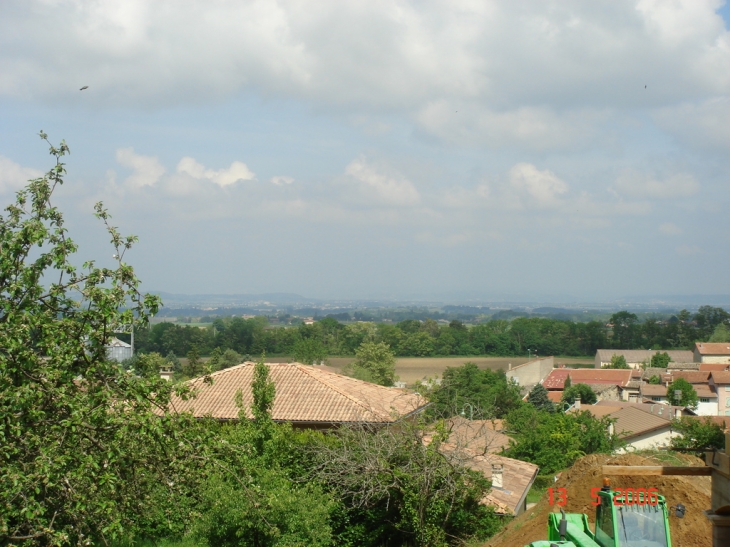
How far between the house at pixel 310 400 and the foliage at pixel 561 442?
45.2ft

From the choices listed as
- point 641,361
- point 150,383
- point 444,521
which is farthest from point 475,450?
point 641,361

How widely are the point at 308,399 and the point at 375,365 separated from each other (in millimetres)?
43989

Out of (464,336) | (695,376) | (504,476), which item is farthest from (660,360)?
(504,476)

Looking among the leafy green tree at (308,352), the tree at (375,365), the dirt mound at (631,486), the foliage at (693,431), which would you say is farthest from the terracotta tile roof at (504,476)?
the leafy green tree at (308,352)

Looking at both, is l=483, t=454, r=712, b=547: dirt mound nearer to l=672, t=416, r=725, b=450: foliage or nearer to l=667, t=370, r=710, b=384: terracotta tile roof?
l=672, t=416, r=725, b=450: foliage

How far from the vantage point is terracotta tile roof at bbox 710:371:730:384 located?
76250 millimetres

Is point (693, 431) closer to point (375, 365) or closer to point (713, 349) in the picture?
point (375, 365)

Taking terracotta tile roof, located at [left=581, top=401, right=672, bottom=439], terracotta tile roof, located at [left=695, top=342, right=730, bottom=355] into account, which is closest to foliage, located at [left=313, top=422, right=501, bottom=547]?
terracotta tile roof, located at [left=581, top=401, right=672, bottom=439]

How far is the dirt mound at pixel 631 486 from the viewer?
55.0 feet

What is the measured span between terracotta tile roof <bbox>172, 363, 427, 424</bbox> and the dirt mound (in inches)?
186

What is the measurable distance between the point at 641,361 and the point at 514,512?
10071 centimetres

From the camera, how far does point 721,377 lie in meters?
77.2

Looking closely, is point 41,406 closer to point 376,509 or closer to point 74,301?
point 74,301

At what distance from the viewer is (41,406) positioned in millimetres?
8242
